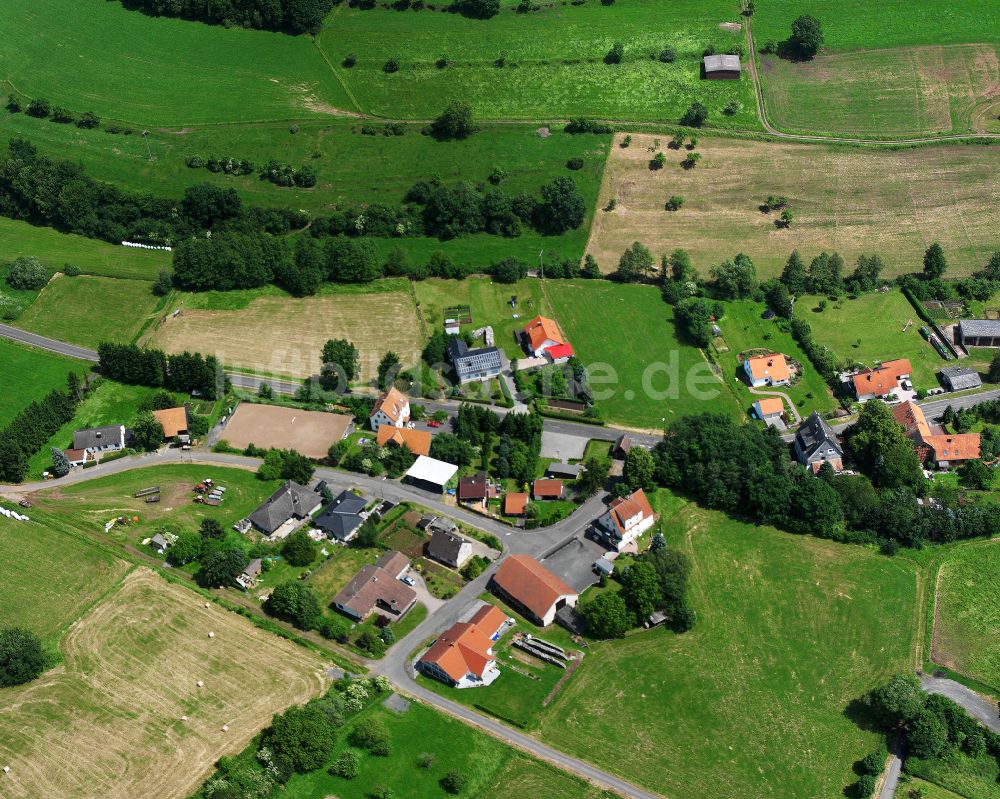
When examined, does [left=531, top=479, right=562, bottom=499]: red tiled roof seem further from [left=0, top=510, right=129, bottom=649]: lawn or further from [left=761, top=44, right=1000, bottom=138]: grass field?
[left=761, top=44, right=1000, bottom=138]: grass field

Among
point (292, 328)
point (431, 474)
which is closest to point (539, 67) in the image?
point (292, 328)

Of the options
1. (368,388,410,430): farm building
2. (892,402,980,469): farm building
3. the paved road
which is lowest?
the paved road

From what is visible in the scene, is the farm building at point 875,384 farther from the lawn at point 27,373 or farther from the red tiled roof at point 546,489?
the lawn at point 27,373

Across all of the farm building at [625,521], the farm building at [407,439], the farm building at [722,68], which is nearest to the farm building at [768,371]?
the farm building at [625,521]

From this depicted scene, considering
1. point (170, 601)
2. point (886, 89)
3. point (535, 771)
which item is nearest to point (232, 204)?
point (170, 601)

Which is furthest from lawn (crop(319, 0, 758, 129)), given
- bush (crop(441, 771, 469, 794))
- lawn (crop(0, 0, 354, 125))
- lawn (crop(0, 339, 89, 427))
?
bush (crop(441, 771, 469, 794))

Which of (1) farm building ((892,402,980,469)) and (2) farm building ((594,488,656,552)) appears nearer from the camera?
(2) farm building ((594,488,656,552))
